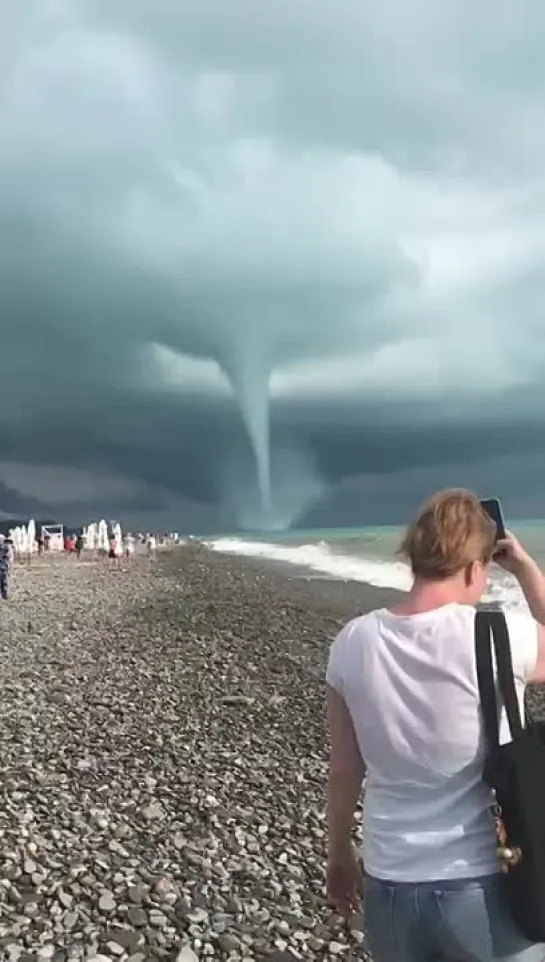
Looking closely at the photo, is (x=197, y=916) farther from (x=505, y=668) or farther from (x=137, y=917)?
(x=505, y=668)

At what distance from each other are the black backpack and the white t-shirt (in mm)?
30

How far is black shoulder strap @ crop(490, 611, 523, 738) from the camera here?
2.69 meters

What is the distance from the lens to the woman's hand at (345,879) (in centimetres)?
312

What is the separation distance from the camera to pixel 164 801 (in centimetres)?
829

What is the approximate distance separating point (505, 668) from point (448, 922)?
0.72 meters

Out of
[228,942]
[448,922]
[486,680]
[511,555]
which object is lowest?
[228,942]

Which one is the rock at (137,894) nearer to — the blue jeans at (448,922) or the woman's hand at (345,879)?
the woman's hand at (345,879)

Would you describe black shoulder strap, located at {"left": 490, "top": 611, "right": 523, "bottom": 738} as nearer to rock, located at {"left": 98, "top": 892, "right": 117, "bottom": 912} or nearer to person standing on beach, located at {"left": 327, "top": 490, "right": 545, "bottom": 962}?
person standing on beach, located at {"left": 327, "top": 490, "right": 545, "bottom": 962}

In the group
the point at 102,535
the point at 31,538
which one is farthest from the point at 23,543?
the point at 102,535

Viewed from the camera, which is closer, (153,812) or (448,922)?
(448,922)

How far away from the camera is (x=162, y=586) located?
36.7 meters

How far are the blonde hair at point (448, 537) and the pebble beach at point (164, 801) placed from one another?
12.0ft

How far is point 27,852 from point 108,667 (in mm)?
8316

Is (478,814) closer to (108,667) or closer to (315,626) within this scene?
(108,667)
